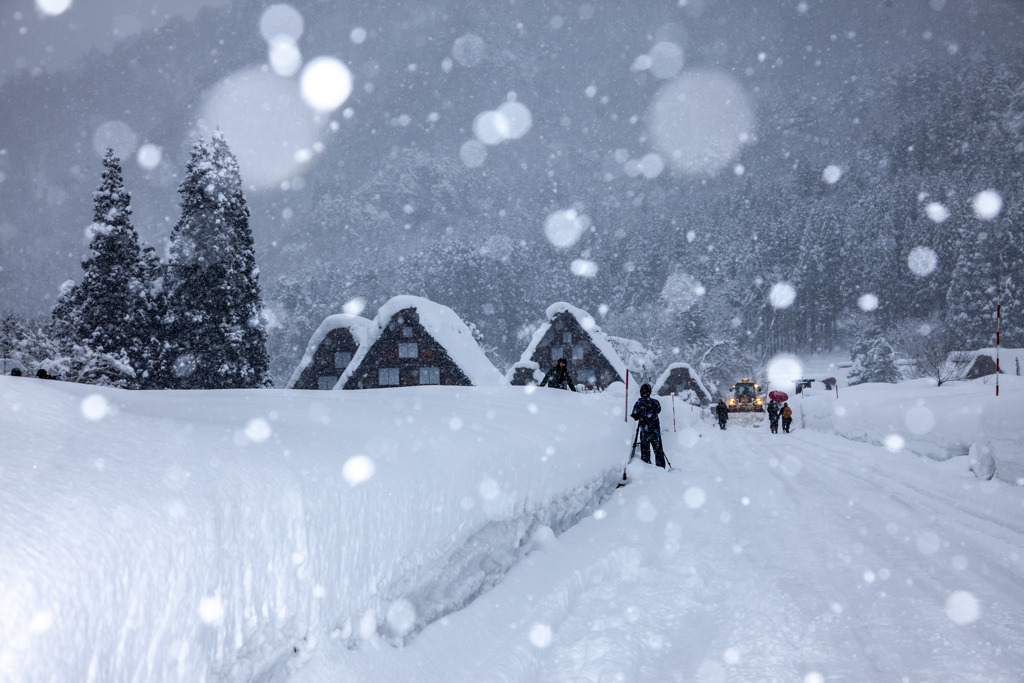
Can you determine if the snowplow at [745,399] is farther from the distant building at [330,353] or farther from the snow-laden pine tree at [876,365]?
the distant building at [330,353]

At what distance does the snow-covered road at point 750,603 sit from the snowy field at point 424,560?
2 cm

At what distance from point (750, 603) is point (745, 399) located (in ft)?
143

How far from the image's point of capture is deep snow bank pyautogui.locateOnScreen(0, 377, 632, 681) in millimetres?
1397

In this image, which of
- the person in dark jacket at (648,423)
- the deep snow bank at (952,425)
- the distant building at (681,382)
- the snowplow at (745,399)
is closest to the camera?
the deep snow bank at (952,425)

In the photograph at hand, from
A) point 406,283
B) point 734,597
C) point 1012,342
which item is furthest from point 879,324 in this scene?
point 734,597

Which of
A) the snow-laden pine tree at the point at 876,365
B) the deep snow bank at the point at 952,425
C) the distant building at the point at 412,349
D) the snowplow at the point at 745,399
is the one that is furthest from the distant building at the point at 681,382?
the deep snow bank at the point at 952,425

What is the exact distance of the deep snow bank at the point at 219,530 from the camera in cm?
140

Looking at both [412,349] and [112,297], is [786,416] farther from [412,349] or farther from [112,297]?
[112,297]

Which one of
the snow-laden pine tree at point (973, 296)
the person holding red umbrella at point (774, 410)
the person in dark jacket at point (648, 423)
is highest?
the snow-laden pine tree at point (973, 296)

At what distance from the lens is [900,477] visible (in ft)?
31.7

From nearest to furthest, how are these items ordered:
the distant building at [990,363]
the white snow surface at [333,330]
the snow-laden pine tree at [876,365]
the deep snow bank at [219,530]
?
1. the deep snow bank at [219,530]
2. the white snow surface at [333,330]
3. the distant building at [990,363]
4. the snow-laden pine tree at [876,365]

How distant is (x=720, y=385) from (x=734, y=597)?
2951 inches

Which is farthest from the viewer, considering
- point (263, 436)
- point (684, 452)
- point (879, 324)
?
point (879, 324)

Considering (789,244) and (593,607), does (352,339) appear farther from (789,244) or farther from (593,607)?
(789,244)
